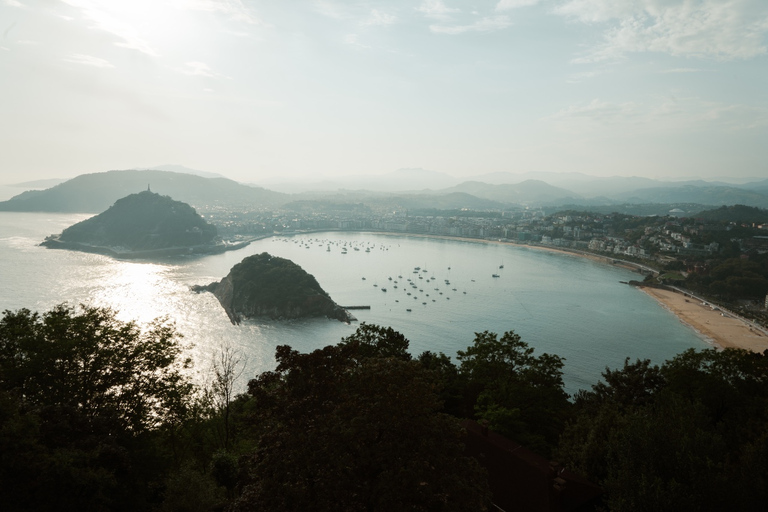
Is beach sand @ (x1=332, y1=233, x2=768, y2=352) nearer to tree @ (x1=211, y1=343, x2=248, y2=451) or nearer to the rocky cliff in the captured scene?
tree @ (x1=211, y1=343, x2=248, y2=451)

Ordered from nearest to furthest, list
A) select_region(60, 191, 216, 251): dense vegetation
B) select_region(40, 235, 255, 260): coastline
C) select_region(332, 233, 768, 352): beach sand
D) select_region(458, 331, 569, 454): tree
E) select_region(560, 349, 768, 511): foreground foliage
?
select_region(560, 349, 768, 511): foreground foliage, select_region(458, 331, 569, 454): tree, select_region(332, 233, 768, 352): beach sand, select_region(40, 235, 255, 260): coastline, select_region(60, 191, 216, 251): dense vegetation

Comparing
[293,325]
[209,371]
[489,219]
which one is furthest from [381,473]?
[489,219]

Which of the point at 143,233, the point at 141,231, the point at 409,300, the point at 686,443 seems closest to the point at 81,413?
the point at 686,443

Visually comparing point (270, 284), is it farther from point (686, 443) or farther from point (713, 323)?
point (713, 323)

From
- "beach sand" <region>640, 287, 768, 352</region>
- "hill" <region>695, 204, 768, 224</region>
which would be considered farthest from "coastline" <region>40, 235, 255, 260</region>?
"hill" <region>695, 204, 768, 224</region>

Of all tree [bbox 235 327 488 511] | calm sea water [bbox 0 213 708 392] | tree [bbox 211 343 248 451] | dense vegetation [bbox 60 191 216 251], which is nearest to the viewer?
tree [bbox 235 327 488 511]

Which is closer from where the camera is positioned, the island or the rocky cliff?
the island

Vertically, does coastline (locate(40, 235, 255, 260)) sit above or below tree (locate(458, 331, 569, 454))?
above
